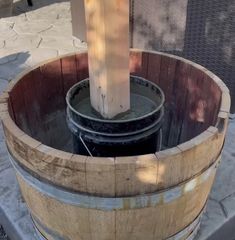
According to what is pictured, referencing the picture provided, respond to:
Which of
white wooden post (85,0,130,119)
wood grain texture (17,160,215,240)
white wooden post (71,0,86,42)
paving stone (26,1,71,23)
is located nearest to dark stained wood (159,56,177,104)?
white wooden post (85,0,130,119)

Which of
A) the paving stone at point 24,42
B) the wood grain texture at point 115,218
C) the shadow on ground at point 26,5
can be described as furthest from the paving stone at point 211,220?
the shadow on ground at point 26,5

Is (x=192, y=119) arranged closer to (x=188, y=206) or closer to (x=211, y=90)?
(x=211, y=90)

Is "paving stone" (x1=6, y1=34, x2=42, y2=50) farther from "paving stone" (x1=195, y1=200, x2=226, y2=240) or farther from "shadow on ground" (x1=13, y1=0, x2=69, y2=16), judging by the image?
"paving stone" (x1=195, y1=200, x2=226, y2=240)

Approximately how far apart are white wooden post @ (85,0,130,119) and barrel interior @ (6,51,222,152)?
442mm

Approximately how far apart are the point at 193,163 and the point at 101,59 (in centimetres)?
59

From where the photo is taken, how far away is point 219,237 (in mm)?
2236

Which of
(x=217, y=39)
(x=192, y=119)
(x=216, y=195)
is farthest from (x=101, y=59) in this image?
(x=217, y=39)

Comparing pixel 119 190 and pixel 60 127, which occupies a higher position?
pixel 119 190

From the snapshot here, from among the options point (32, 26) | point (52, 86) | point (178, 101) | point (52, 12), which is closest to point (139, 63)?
point (178, 101)

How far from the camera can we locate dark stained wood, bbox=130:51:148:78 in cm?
227

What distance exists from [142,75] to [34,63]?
2080 mm

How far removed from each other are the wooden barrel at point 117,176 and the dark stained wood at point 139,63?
171 millimetres

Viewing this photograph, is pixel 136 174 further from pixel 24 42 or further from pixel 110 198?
pixel 24 42

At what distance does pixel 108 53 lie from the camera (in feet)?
5.27
